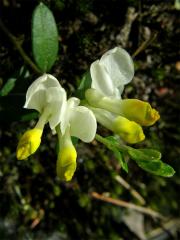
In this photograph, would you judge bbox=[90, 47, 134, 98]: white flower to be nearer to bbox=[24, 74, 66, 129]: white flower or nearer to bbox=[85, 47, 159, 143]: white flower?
bbox=[85, 47, 159, 143]: white flower

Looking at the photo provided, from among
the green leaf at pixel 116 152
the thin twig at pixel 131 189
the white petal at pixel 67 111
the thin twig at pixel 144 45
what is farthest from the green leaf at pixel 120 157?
the thin twig at pixel 131 189

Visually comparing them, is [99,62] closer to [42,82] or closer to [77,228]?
[42,82]

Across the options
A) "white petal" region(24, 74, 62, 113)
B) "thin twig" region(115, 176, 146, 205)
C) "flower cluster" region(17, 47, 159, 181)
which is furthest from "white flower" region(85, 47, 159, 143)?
"thin twig" region(115, 176, 146, 205)

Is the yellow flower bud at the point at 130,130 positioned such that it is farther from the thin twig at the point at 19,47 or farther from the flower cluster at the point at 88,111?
the thin twig at the point at 19,47

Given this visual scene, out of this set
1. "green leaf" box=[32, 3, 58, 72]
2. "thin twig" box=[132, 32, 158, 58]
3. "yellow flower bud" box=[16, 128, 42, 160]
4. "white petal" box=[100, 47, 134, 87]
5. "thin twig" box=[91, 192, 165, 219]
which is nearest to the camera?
"yellow flower bud" box=[16, 128, 42, 160]

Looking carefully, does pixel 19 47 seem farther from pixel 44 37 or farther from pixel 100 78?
pixel 100 78

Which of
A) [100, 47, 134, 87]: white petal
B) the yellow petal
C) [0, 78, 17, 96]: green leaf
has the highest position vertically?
[100, 47, 134, 87]: white petal

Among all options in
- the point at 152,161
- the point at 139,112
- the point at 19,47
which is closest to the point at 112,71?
the point at 139,112

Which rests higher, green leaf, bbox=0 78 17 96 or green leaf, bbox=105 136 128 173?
green leaf, bbox=105 136 128 173
